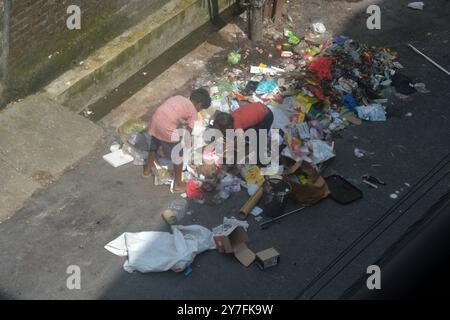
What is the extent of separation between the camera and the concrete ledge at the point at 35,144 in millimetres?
7426

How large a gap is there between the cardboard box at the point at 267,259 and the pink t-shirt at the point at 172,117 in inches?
70.4

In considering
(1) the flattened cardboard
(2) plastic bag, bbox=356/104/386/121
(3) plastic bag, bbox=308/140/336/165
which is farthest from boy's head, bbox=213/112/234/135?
(2) plastic bag, bbox=356/104/386/121

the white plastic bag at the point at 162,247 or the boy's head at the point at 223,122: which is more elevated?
the boy's head at the point at 223,122

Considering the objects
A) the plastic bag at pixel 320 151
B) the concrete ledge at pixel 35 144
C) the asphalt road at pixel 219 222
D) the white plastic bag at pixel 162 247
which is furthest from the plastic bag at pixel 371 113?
the concrete ledge at pixel 35 144

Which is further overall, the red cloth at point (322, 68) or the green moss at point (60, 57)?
the red cloth at point (322, 68)

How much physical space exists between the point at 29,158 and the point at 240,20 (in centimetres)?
485

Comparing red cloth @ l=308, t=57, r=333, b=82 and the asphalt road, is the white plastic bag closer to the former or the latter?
the asphalt road

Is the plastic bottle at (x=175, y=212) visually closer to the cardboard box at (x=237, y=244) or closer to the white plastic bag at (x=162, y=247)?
the white plastic bag at (x=162, y=247)

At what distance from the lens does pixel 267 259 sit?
6.52 m

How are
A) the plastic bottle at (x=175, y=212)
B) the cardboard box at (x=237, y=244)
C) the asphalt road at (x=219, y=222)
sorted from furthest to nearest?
1. the plastic bottle at (x=175, y=212)
2. the cardboard box at (x=237, y=244)
3. the asphalt road at (x=219, y=222)

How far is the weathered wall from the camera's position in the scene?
8.00 m

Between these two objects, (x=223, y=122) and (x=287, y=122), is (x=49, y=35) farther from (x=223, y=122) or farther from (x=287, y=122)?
(x=287, y=122)

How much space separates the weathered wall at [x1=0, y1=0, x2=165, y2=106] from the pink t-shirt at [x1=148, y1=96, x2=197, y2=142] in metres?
2.30

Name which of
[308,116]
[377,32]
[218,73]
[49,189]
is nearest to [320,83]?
[308,116]
